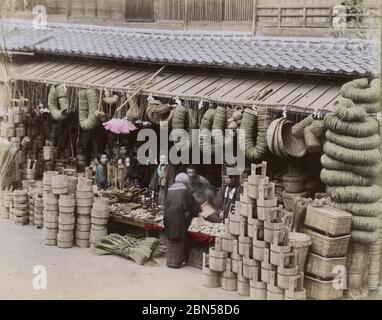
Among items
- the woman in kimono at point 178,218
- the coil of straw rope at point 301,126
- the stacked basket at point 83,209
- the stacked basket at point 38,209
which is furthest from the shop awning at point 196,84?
the stacked basket at point 38,209

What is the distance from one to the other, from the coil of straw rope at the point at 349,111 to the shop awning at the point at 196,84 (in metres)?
0.63

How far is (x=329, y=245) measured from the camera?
11.4m

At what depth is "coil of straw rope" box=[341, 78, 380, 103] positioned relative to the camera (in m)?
11.7

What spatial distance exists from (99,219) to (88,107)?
3087 millimetres

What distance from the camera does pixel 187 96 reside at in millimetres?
14281

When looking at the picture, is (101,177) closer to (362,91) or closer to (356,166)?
(356,166)

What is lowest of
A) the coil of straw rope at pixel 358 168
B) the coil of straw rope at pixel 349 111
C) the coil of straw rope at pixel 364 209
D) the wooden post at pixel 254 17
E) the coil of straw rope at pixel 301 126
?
the coil of straw rope at pixel 364 209

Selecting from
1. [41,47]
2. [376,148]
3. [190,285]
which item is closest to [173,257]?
[190,285]

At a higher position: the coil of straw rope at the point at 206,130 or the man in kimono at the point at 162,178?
the coil of straw rope at the point at 206,130

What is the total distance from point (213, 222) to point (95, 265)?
2548 millimetres

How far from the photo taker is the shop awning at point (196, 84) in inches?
513

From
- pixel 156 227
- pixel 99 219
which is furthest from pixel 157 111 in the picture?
pixel 99 219

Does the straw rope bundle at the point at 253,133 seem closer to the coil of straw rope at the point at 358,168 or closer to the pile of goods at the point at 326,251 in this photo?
the coil of straw rope at the point at 358,168
